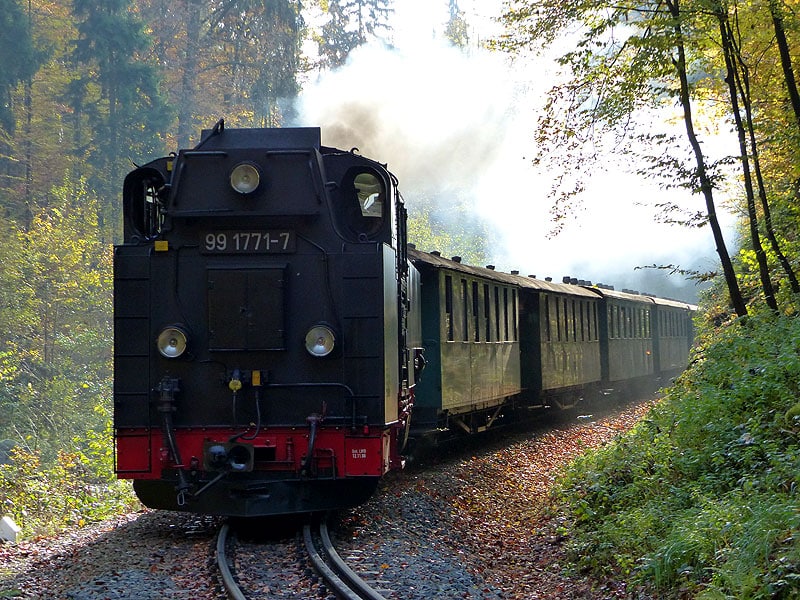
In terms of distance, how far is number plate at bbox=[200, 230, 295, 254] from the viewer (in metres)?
8.49

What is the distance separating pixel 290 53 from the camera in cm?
3378

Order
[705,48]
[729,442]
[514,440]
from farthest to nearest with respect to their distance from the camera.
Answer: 1. [514,440]
2. [705,48]
3. [729,442]

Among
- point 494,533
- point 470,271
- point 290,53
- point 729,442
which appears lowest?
point 494,533

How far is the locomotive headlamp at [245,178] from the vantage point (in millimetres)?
8391

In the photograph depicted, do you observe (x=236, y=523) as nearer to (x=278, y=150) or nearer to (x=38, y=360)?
(x=278, y=150)

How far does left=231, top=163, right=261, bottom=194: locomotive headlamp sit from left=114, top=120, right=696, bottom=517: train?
1 centimetres

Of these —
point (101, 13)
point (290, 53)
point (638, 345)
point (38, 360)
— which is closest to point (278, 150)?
point (638, 345)

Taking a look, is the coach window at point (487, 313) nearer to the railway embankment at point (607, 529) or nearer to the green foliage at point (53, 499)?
the railway embankment at point (607, 529)

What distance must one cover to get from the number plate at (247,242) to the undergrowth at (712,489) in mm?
3602

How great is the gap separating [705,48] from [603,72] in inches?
52.4

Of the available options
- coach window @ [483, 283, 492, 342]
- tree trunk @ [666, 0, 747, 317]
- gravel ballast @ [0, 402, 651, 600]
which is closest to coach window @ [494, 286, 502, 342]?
coach window @ [483, 283, 492, 342]

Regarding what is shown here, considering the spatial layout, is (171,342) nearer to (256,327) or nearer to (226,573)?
(256,327)

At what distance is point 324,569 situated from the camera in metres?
6.85

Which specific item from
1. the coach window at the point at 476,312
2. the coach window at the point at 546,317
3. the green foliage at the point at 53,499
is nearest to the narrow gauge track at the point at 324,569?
the green foliage at the point at 53,499
